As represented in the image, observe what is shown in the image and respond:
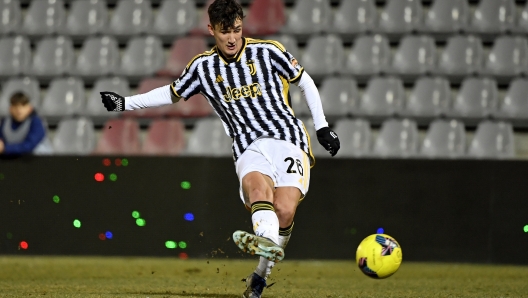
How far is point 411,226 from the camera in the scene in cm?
791

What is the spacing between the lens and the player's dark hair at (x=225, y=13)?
4.57 m

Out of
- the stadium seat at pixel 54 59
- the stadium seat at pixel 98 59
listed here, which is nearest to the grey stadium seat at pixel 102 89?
the stadium seat at pixel 98 59

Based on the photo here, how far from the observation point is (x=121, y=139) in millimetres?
9250

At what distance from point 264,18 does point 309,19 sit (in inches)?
22.3

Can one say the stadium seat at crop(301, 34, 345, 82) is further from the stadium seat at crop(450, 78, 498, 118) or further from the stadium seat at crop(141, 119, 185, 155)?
the stadium seat at crop(141, 119, 185, 155)

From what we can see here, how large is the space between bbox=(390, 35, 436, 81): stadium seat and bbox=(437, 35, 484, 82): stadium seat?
6.1 inches

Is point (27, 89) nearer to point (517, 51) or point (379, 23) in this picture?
point (379, 23)

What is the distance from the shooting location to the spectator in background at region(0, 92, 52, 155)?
27.1 ft

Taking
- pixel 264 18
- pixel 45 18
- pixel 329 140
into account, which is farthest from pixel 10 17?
pixel 329 140

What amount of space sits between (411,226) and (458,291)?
2143 mm

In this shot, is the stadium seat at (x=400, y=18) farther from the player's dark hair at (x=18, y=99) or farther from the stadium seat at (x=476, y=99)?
the player's dark hair at (x=18, y=99)

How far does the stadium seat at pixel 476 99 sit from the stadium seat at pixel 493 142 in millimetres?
261

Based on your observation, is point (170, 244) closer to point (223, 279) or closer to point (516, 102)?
point (223, 279)

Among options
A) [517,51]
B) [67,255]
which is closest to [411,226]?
[517,51]
